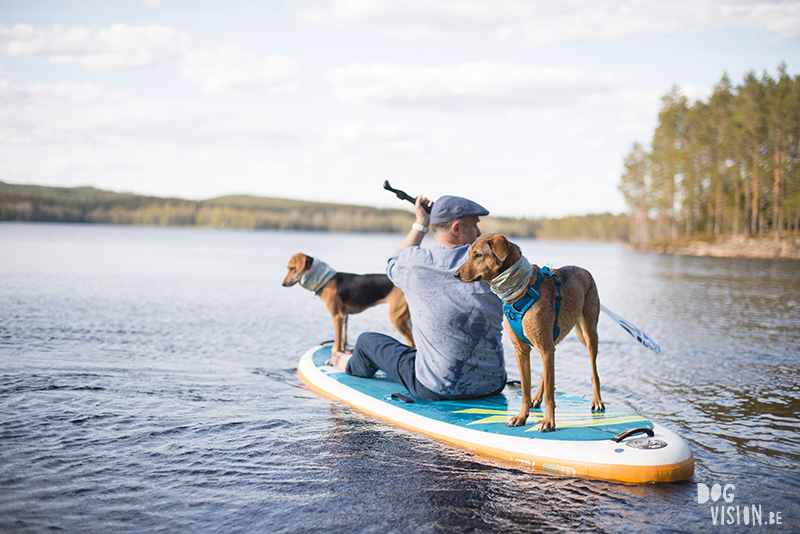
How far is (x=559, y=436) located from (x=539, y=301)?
1.38 meters

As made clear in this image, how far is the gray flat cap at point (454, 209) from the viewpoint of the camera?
5645 millimetres

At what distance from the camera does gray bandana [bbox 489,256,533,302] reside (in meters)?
5.04

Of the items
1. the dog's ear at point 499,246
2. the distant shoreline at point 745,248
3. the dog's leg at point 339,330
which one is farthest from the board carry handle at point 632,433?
the distant shoreline at point 745,248

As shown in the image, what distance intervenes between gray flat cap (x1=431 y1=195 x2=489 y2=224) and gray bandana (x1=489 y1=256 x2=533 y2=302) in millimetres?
787

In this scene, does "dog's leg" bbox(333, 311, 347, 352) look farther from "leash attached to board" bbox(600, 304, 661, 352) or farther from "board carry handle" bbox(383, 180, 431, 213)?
"leash attached to board" bbox(600, 304, 661, 352)

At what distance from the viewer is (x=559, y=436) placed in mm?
5566

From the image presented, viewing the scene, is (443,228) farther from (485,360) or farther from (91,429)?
(91,429)

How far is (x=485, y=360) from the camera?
6.35 m

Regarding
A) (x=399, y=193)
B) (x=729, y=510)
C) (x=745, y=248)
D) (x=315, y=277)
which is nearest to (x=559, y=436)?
(x=729, y=510)

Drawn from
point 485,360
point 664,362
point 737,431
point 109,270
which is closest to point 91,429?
point 485,360

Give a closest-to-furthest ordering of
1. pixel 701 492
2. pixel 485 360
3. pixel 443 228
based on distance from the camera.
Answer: pixel 701 492 < pixel 443 228 < pixel 485 360

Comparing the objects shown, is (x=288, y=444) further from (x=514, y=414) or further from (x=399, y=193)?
(x=399, y=193)

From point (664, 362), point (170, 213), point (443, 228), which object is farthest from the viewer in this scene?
point (170, 213)

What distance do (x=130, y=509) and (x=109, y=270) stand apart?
92.1 ft
